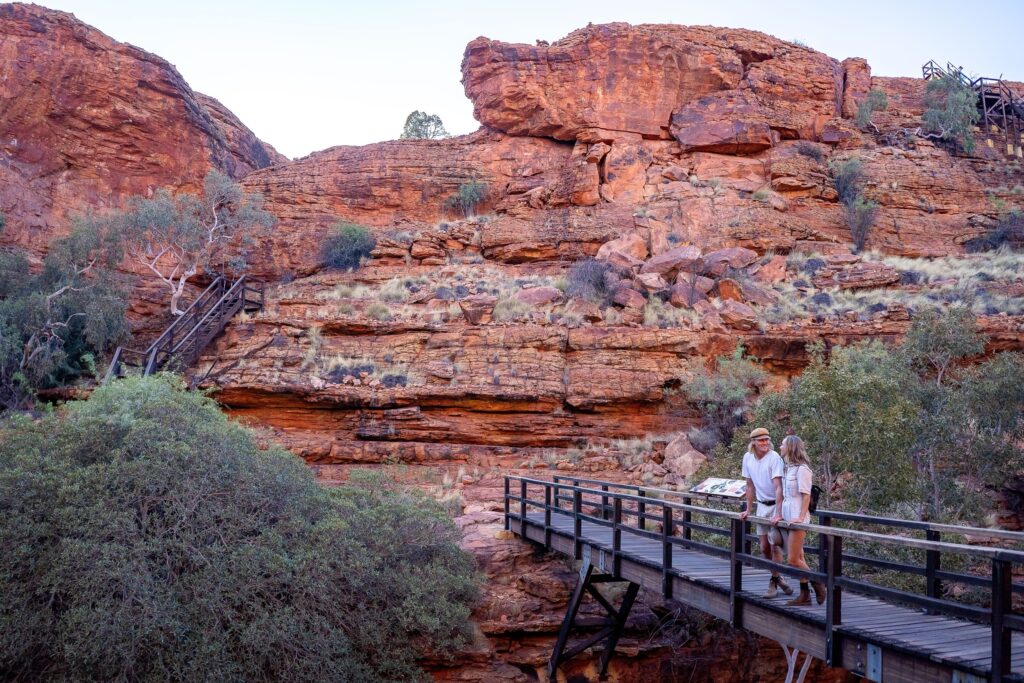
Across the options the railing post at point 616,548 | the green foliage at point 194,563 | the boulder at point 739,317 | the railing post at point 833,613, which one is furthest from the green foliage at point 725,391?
the railing post at point 833,613

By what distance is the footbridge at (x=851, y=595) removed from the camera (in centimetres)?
581

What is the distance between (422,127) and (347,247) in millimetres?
16214

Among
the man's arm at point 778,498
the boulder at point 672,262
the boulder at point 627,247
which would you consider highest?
the boulder at point 627,247

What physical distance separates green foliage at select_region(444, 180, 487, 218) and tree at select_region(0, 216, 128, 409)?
1351 cm

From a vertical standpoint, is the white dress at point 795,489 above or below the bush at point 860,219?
below

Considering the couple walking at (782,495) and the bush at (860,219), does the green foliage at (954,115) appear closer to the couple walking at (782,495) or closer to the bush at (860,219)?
the bush at (860,219)

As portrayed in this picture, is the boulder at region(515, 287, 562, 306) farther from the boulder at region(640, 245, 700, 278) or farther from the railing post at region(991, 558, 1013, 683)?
the railing post at region(991, 558, 1013, 683)

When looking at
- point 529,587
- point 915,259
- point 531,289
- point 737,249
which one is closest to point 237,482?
point 529,587

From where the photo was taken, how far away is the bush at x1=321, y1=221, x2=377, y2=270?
31172 mm

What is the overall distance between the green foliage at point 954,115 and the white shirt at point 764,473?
34.9 m

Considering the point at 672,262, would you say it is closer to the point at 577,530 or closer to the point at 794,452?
the point at 577,530

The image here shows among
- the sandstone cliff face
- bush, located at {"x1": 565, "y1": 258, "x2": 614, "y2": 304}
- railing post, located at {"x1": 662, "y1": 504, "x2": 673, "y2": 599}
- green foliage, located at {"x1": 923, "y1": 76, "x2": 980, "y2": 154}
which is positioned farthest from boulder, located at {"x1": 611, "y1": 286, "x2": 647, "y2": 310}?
green foliage, located at {"x1": 923, "y1": 76, "x2": 980, "y2": 154}

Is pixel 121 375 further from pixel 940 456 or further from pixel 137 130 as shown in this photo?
pixel 940 456

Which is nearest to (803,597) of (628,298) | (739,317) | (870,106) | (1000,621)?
(1000,621)
